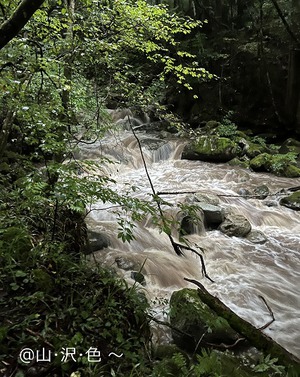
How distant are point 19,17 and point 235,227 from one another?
19.4ft

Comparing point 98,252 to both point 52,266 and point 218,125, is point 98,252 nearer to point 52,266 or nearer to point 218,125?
point 52,266

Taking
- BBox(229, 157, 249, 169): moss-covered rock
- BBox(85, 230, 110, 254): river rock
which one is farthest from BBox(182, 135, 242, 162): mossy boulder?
BBox(85, 230, 110, 254): river rock

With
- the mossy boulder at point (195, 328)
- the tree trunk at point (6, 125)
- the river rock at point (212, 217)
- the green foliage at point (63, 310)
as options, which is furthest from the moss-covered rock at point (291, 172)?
the tree trunk at point (6, 125)

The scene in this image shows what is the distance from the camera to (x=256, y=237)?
21.4ft

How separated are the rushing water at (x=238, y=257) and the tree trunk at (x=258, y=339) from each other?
109cm

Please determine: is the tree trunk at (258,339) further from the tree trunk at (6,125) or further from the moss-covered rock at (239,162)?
the moss-covered rock at (239,162)

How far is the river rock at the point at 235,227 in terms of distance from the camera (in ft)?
21.4

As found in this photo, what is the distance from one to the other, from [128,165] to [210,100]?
6.66 meters

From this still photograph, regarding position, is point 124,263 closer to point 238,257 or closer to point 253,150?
point 238,257

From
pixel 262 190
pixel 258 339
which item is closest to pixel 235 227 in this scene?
pixel 262 190

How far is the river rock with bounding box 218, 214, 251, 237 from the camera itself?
21.4 feet

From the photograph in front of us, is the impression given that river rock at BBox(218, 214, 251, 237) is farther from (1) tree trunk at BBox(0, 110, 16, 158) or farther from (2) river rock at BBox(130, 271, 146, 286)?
(1) tree trunk at BBox(0, 110, 16, 158)

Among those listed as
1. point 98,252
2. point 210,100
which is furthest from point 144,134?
point 98,252

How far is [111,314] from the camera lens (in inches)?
104
